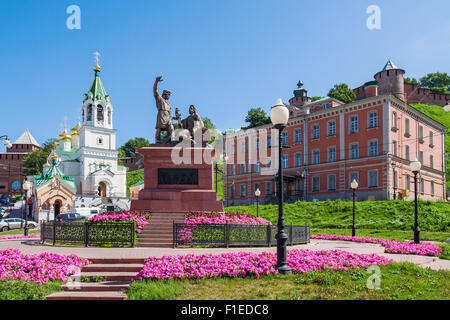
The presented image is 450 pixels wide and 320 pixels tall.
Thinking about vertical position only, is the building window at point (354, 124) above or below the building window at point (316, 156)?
above

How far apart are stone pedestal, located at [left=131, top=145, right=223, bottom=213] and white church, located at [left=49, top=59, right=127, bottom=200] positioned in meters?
58.3

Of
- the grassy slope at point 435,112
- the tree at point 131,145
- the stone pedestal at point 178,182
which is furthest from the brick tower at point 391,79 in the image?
the tree at point 131,145

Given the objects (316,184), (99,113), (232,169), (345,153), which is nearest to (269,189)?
(316,184)

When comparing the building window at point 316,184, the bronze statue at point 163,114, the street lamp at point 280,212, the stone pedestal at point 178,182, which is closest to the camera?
the street lamp at point 280,212

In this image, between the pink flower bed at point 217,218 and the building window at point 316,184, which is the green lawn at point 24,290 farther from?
the building window at point 316,184

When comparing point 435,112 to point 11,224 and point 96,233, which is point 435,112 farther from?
point 96,233

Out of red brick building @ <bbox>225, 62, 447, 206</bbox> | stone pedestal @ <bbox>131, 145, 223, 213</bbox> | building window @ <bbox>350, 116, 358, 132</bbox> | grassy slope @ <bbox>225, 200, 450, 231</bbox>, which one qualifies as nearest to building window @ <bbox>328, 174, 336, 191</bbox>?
red brick building @ <bbox>225, 62, 447, 206</bbox>

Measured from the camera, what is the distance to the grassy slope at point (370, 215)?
2858cm

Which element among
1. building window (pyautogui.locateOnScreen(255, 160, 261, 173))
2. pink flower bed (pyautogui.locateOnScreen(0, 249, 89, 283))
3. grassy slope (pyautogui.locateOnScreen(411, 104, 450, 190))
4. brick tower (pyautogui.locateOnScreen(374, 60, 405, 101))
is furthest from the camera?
grassy slope (pyautogui.locateOnScreen(411, 104, 450, 190))

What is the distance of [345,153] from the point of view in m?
47.0

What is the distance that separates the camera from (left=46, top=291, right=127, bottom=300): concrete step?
7468 mm

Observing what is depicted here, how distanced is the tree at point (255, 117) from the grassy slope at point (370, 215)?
147 ft

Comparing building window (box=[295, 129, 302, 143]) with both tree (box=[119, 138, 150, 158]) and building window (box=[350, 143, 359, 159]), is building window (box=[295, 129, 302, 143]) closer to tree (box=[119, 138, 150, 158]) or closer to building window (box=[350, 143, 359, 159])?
building window (box=[350, 143, 359, 159])
